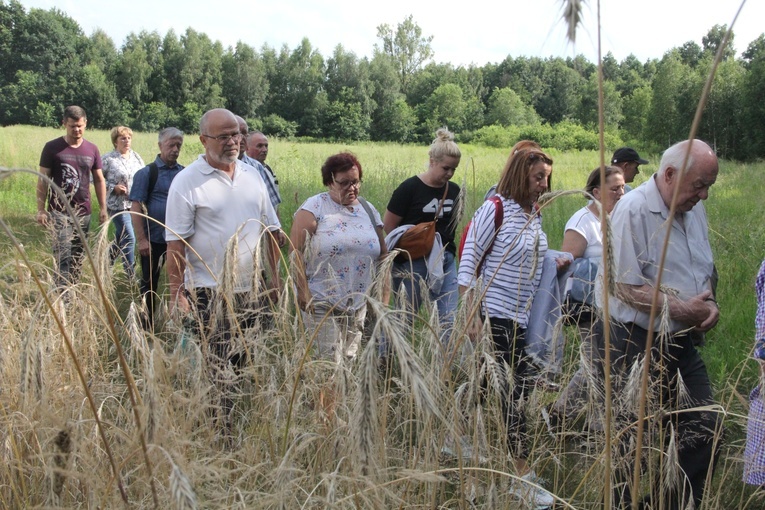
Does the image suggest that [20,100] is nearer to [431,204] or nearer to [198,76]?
[198,76]

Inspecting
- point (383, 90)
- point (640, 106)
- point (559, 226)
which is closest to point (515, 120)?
point (640, 106)

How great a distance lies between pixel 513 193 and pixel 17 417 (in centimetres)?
262

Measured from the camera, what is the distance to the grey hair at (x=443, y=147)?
15.4 feet

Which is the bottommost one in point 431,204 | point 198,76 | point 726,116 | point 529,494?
point 529,494

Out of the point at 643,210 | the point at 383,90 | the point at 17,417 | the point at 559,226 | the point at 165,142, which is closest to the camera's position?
the point at 17,417

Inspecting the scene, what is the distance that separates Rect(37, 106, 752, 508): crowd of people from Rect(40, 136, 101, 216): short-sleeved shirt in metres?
1.19

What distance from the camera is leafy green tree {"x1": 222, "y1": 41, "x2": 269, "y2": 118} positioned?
75938 millimetres

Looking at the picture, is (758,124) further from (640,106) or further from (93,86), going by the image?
(93,86)

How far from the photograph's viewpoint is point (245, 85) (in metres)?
77.1

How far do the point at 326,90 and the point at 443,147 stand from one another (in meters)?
79.8

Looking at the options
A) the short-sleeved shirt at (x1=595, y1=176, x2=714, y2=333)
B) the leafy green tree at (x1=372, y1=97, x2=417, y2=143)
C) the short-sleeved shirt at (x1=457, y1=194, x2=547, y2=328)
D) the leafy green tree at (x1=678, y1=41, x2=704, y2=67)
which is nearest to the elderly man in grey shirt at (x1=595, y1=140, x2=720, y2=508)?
the short-sleeved shirt at (x1=595, y1=176, x2=714, y2=333)

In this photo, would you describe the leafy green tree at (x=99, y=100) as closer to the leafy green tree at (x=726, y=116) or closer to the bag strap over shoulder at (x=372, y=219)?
the leafy green tree at (x=726, y=116)

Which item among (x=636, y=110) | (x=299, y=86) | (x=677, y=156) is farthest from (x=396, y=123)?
(x=677, y=156)

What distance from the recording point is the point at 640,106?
2360 inches
